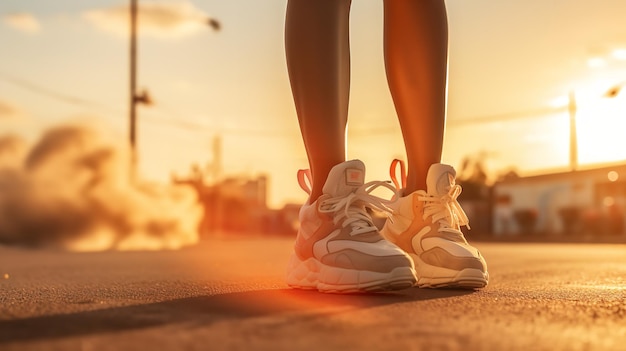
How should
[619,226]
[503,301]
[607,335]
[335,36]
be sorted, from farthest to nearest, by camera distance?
[619,226] < [335,36] < [503,301] < [607,335]

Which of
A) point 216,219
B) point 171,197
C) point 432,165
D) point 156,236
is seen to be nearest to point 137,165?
point 171,197

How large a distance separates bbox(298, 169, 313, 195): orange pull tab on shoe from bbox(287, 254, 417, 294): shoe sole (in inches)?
11.3

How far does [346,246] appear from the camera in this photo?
7.98 ft

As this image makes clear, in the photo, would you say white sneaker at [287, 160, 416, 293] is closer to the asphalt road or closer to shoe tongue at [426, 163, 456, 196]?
the asphalt road

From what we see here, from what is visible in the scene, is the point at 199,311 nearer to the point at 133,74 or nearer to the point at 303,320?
the point at 303,320

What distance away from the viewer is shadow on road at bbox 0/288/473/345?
5.29 feet

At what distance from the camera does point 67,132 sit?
46.6 feet

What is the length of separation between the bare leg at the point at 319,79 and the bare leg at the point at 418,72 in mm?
336

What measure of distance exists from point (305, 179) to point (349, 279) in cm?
50

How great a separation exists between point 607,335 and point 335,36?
141cm

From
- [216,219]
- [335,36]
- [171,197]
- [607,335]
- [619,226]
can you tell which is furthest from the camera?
[216,219]

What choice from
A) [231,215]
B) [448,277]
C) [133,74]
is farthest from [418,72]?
[231,215]

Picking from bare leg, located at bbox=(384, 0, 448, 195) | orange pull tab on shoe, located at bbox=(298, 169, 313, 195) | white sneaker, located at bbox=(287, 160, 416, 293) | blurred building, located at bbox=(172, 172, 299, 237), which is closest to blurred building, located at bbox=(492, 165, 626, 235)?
blurred building, located at bbox=(172, 172, 299, 237)

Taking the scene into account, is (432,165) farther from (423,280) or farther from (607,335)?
(607,335)
